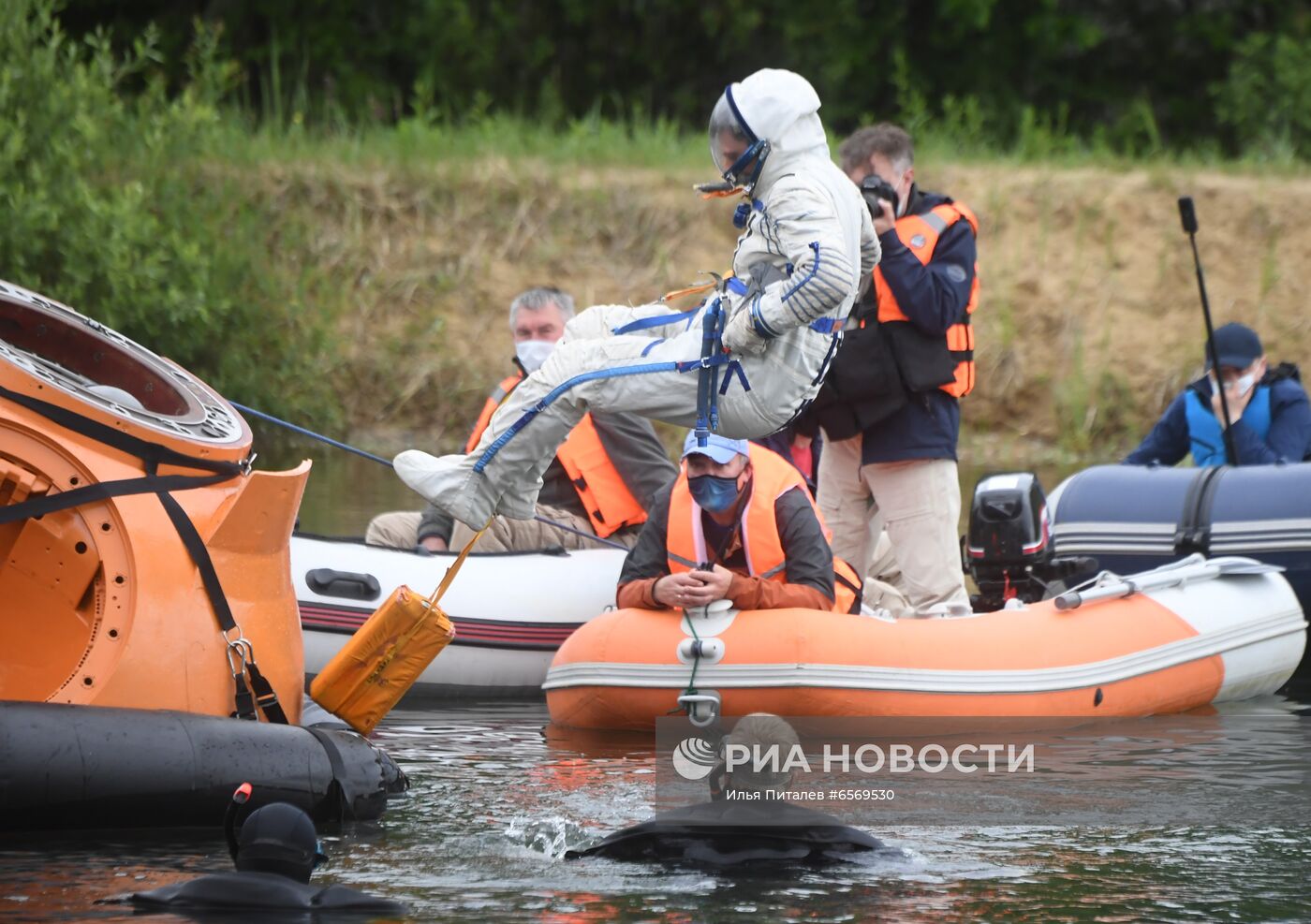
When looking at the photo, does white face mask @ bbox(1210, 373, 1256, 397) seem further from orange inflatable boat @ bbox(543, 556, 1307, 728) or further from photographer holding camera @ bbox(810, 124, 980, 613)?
photographer holding camera @ bbox(810, 124, 980, 613)

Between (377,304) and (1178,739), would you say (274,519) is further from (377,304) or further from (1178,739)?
(377,304)

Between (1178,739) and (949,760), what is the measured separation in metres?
1.04

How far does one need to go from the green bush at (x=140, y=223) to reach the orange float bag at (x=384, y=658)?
9664 millimetres

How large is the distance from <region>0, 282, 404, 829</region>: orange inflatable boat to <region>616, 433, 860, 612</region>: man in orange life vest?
1.64 meters

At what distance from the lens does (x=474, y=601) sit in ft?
28.3

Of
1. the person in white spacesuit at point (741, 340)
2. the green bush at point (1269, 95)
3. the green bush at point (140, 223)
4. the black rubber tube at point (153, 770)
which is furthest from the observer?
the green bush at point (1269, 95)

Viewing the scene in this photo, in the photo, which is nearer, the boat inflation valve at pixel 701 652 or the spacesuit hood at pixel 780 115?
the spacesuit hood at pixel 780 115

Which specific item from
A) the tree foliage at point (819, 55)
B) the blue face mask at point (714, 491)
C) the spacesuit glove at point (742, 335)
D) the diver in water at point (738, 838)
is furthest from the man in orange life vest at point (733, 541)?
the tree foliage at point (819, 55)

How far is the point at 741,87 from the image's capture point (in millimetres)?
6406

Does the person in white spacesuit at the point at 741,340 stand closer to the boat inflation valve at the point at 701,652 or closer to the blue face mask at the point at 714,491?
the blue face mask at the point at 714,491

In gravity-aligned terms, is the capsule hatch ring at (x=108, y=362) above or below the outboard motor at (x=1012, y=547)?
above

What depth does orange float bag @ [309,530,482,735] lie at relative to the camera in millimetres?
6633

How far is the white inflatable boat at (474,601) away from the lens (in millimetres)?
8523

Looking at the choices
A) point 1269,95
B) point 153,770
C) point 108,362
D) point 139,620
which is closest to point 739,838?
point 153,770
